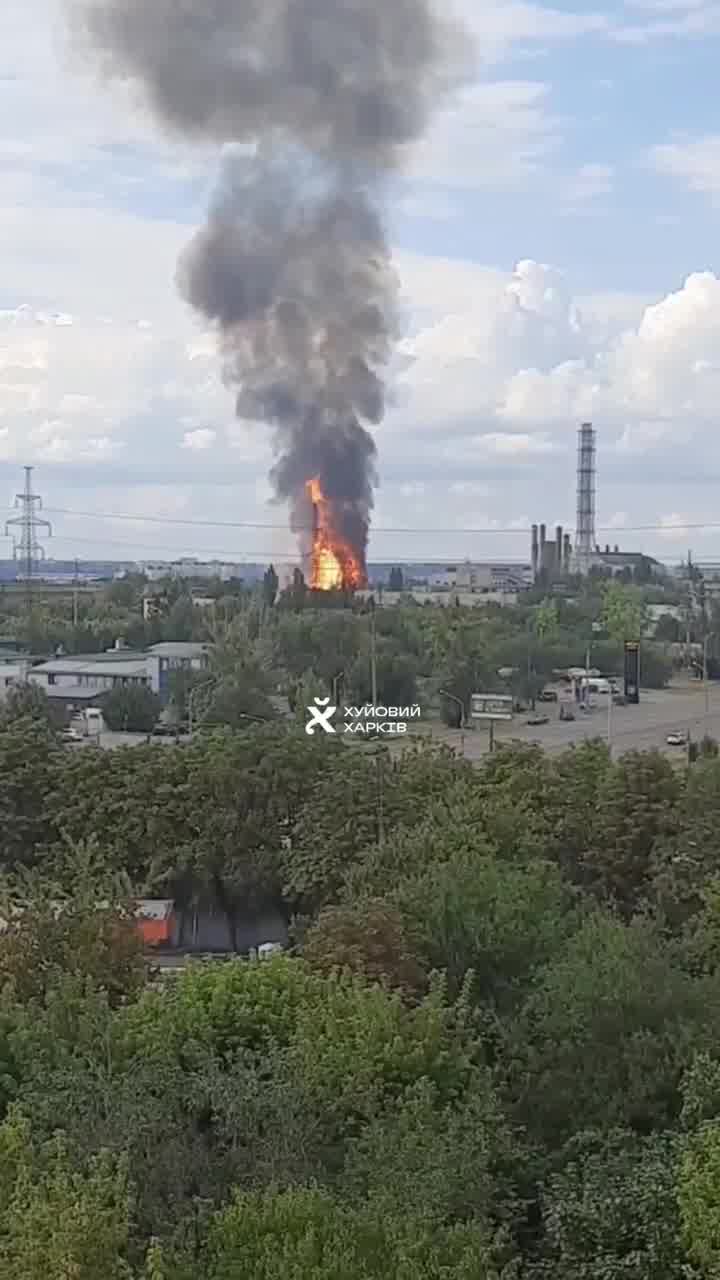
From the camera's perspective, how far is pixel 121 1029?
1000 centimetres

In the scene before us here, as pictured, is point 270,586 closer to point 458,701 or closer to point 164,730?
point 458,701

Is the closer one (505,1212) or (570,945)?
(505,1212)

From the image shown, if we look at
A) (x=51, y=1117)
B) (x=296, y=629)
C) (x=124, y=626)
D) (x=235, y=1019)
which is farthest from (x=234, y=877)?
(x=124, y=626)

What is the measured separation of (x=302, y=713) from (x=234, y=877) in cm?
1486

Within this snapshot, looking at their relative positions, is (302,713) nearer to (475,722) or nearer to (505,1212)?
(475,722)

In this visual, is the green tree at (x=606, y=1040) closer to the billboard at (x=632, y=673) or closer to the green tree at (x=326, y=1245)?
the green tree at (x=326, y=1245)

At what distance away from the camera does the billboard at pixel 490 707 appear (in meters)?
38.2

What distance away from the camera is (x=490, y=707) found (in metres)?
38.7

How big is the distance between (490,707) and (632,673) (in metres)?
5.58

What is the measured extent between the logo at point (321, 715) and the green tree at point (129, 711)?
3532mm

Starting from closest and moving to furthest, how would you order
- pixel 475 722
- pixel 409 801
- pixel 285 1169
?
pixel 285 1169 < pixel 409 801 < pixel 475 722

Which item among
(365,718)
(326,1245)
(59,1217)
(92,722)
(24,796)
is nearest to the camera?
(326,1245)

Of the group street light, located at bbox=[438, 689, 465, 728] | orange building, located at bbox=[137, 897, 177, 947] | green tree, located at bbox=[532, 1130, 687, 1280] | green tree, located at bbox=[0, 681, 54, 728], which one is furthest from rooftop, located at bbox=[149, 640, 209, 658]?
green tree, located at bbox=[532, 1130, 687, 1280]

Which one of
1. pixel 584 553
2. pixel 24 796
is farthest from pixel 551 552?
pixel 24 796
